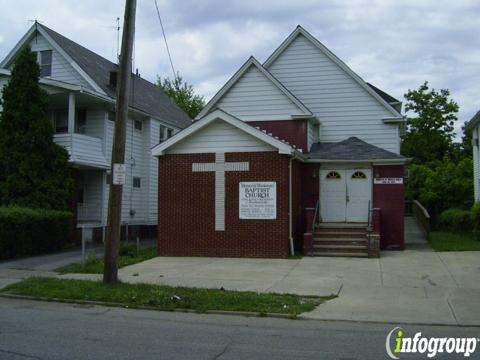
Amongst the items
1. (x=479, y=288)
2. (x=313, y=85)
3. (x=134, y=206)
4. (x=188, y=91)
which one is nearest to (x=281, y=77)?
(x=313, y=85)

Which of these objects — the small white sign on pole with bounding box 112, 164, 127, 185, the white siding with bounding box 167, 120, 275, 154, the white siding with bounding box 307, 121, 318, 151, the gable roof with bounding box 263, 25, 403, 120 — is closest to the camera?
the small white sign on pole with bounding box 112, 164, 127, 185

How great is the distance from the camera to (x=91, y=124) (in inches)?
987

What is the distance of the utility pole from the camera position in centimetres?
1216

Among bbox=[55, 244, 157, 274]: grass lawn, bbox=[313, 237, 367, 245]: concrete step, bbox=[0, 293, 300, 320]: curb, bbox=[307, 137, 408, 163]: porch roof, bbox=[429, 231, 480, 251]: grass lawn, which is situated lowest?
bbox=[0, 293, 300, 320]: curb

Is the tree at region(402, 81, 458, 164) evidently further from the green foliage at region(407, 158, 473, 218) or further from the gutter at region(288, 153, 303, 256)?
Answer: the gutter at region(288, 153, 303, 256)

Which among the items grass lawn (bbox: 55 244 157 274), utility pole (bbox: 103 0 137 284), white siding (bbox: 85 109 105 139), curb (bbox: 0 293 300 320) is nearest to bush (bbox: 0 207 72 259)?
grass lawn (bbox: 55 244 157 274)

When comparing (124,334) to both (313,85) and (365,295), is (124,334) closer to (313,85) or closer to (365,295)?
(365,295)

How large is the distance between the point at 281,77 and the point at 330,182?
512 cm

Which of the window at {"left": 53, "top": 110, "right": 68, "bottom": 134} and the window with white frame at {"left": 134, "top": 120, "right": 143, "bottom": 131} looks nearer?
the window at {"left": 53, "top": 110, "right": 68, "bottom": 134}

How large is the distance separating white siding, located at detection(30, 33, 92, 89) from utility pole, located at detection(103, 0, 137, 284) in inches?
515

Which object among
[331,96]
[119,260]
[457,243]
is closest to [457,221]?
[457,243]

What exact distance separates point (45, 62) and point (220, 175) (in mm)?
11753

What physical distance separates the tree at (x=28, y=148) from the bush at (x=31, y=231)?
116cm

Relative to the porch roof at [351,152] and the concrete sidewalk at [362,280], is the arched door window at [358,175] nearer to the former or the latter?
the porch roof at [351,152]
